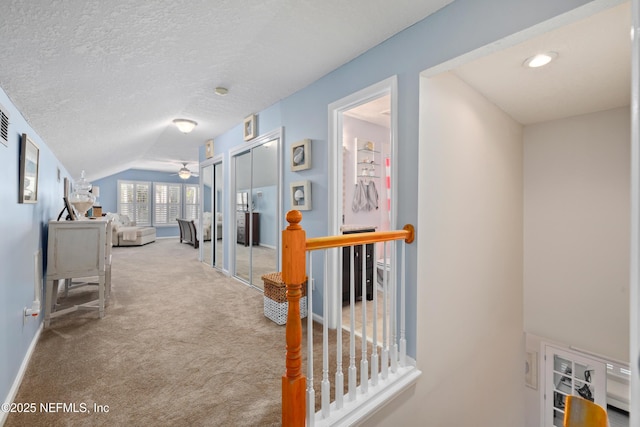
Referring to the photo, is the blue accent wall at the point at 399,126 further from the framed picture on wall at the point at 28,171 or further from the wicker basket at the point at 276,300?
the wicker basket at the point at 276,300

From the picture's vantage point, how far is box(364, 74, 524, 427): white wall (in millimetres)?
2004

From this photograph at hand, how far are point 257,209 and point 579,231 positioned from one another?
3628 mm

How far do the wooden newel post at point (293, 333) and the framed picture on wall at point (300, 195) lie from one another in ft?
5.08

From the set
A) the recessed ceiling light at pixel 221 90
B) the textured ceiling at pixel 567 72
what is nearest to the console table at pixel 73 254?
the recessed ceiling light at pixel 221 90

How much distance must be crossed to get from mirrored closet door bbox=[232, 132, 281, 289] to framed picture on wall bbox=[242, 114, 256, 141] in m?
0.11

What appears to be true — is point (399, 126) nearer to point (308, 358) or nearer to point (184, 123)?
point (308, 358)

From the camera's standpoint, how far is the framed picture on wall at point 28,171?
1.92 m

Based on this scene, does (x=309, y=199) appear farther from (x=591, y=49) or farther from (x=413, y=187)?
(x=591, y=49)

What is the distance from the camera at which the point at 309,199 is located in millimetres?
2887

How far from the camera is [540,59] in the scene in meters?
2.02

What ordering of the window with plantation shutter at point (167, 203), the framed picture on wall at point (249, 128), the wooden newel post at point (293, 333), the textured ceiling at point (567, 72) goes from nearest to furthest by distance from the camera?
the wooden newel post at point (293, 333), the textured ceiling at point (567, 72), the framed picture on wall at point (249, 128), the window with plantation shutter at point (167, 203)

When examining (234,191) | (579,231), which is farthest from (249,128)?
(579,231)

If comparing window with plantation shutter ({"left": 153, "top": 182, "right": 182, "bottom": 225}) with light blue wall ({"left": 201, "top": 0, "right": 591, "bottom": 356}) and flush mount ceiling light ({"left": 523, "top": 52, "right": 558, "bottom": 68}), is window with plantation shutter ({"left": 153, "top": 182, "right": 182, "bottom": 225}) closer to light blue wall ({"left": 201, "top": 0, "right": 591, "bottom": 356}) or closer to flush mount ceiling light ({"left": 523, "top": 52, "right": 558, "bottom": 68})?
light blue wall ({"left": 201, "top": 0, "right": 591, "bottom": 356})

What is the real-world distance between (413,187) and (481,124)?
1.16 meters
